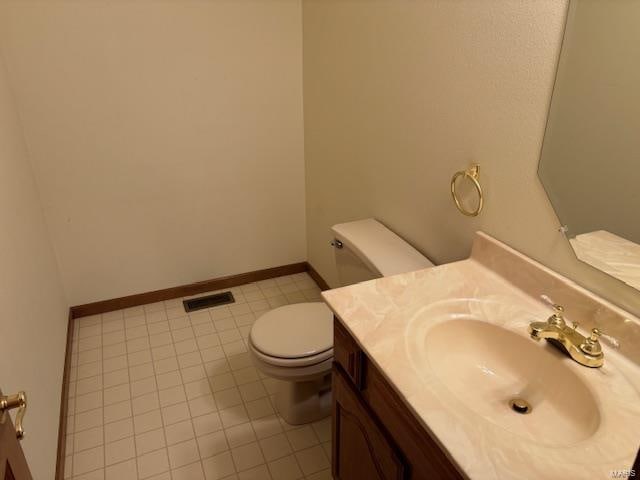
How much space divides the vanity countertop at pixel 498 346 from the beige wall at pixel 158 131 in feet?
5.26

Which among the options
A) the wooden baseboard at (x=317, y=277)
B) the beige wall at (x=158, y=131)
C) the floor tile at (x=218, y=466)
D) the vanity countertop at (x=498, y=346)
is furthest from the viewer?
the wooden baseboard at (x=317, y=277)

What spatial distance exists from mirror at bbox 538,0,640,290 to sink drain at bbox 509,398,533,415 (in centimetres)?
36

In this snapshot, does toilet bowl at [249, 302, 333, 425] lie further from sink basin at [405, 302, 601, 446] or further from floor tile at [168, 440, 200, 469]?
sink basin at [405, 302, 601, 446]

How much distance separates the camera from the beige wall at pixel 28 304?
1.37m

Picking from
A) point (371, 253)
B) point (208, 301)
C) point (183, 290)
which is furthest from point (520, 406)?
point (183, 290)

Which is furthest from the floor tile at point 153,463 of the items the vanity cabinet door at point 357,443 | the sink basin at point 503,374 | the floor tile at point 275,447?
the sink basin at point 503,374

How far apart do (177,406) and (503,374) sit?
57.0 inches

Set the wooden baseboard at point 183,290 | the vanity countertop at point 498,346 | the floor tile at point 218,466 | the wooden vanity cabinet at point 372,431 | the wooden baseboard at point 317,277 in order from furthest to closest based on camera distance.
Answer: the wooden baseboard at point 317,277, the wooden baseboard at point 183,290, the floor tile at point 218,466, the wooden vanity cabinet at point 372,431, the vanity countertop at point 498,346

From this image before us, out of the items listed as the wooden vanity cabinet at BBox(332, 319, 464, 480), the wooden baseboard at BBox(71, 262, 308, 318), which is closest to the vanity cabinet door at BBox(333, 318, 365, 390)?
the wooden vanity cabinet at BBox(332, 319, 464, 480)

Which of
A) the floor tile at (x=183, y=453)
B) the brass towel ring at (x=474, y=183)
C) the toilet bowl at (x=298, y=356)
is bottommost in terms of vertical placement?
the floor tile at (x=183, y=453)

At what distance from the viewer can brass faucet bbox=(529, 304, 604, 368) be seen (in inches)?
39.0

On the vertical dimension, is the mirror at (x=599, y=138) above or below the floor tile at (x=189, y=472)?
above

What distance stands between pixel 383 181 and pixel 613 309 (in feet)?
3.46

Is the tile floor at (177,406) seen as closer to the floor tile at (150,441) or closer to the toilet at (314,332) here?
the floor tile at (150,441)
